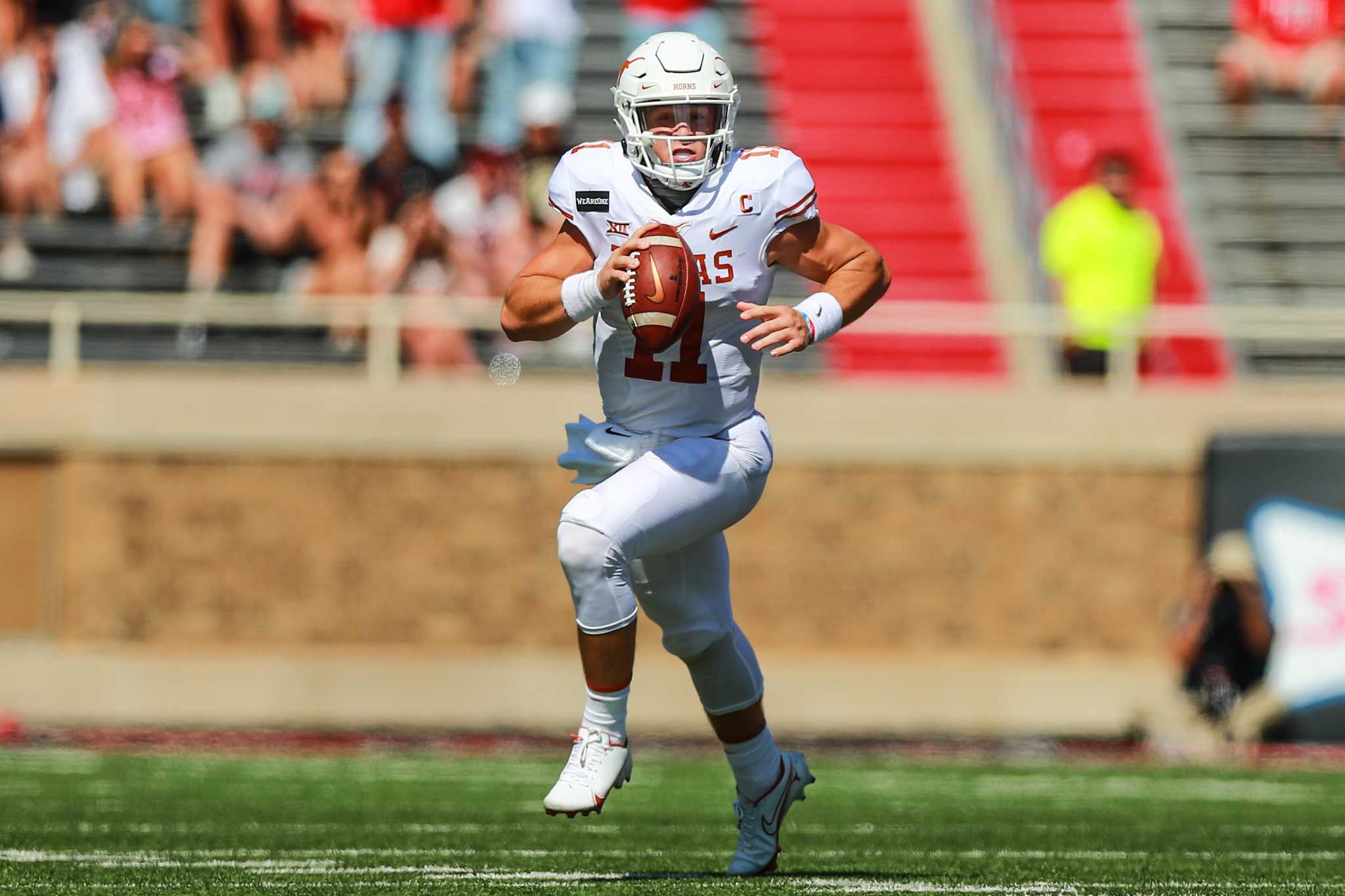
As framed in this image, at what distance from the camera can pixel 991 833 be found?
7.19m

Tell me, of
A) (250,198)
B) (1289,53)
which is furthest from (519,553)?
(1289,53)

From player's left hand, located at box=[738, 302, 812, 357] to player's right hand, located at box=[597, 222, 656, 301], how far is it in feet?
0.85

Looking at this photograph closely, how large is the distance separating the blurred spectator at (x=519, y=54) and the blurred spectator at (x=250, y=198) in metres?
1.38

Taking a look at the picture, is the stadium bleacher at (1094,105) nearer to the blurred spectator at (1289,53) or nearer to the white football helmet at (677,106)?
the blurred spectator at (1289,53)

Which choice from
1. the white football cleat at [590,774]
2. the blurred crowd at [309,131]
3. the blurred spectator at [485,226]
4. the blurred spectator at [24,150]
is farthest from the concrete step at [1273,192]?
the white football cleat at [590,774]

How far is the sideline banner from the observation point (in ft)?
37.7

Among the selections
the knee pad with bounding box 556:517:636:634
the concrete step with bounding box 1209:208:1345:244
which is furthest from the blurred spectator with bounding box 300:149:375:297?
the knee pad with bounding box 556:517:636:634

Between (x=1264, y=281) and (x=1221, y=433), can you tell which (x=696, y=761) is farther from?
(x=1264, y=281)

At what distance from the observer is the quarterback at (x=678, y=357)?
559 centimetres

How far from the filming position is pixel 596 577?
5.56 metres

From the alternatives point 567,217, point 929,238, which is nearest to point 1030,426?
point 929,238

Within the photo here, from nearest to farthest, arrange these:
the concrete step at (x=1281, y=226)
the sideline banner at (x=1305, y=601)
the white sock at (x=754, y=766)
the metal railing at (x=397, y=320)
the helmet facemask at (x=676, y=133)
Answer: the helmet facemask at (x=676, y=133) → the white sock at (x=754, y=766) → the sideline banner at (x=1305, y=601) → the metal railing at (x=397, y=320) → the concrete step at (x=1281, y=226)

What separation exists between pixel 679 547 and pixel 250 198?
Result: 8.34m

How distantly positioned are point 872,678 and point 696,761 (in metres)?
2.14
